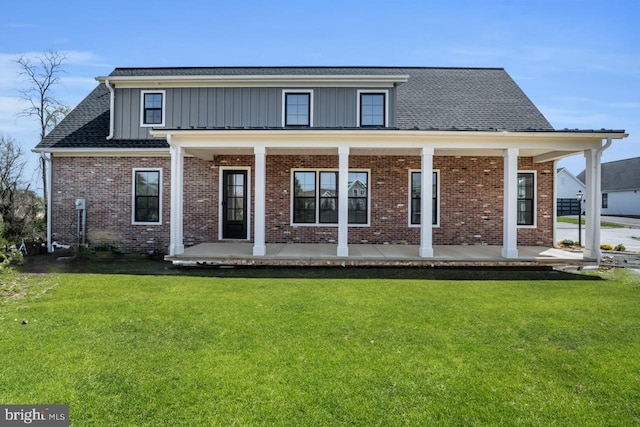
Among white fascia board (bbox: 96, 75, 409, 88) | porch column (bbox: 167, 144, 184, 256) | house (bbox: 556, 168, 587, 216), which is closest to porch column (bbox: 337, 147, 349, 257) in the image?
white fascia board (bbox: 96, 75, 409, 88)

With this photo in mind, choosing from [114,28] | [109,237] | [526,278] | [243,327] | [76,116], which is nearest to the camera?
[243,327]

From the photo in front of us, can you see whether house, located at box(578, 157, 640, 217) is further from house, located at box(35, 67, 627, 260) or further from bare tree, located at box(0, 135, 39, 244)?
bare tree, located at box(0, 135, 39, 244)

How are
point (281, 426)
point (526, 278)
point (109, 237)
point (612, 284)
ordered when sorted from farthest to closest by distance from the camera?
point (109, 237), point (526, 278), point (612, 284), point (281, 426)

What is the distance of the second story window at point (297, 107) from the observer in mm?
12188

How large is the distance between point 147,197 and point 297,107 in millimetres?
5581

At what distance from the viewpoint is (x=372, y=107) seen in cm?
1217

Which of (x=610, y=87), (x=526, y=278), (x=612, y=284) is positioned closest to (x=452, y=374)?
(x=526, y=278)

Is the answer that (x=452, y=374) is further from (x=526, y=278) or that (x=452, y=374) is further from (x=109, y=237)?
(x=109, y=237)

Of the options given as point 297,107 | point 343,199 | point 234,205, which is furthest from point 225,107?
point 343,199

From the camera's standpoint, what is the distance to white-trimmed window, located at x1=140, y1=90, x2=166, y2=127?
12.2 m

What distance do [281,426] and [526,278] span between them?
731cm

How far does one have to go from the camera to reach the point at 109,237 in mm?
11805

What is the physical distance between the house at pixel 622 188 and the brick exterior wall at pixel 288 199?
38765 mm

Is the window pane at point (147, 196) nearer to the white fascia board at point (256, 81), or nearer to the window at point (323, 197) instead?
the white fascia board at point (256, 81)
